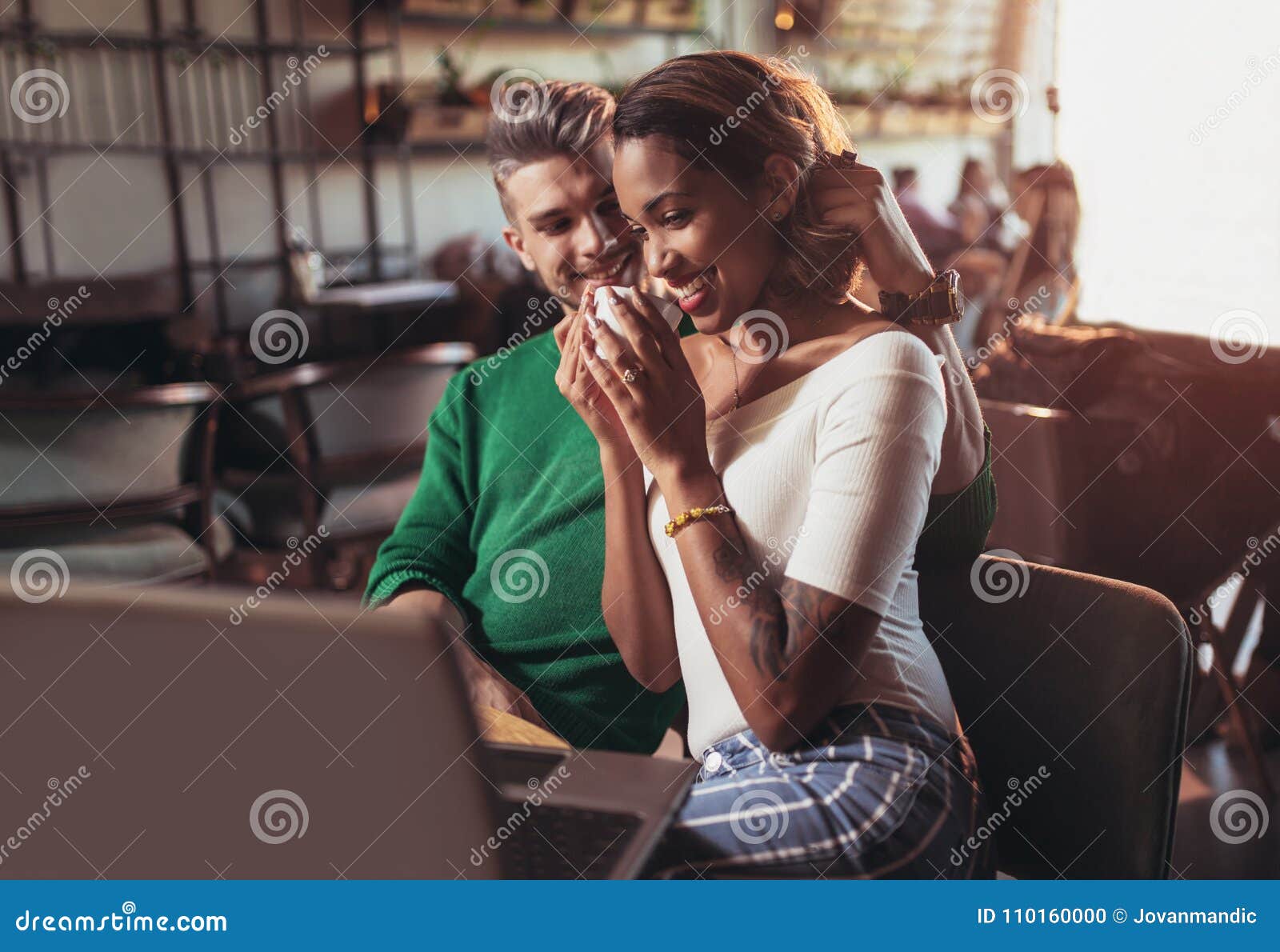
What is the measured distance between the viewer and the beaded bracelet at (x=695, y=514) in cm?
98

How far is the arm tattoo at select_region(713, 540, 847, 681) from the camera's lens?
0.89 meters

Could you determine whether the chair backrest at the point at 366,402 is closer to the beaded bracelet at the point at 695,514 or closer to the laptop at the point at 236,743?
the beaded bracelet at the point at 695,514

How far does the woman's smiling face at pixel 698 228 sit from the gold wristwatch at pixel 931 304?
124 mm

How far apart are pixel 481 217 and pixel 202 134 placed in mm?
1430

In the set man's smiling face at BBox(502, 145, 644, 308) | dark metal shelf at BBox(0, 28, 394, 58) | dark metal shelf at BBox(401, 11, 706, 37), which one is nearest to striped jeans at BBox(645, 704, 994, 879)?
man's smiling face at BBox(502, 145, 644, 308)

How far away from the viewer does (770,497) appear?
101 cm

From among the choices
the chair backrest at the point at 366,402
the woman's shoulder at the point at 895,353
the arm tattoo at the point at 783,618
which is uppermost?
the woman's shoulder at the point at 895,353

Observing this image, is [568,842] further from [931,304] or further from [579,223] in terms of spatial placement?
[579,223]

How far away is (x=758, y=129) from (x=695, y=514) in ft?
1.19

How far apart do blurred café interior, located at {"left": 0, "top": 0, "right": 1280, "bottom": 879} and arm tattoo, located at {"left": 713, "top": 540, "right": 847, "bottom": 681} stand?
0.25 meters

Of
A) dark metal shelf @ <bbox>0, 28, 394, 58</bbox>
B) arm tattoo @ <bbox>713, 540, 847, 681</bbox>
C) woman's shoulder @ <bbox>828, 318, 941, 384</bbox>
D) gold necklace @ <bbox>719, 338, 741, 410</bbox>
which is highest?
dark metal shelf @ <bbox>0, 28, 394, 58</bbox>

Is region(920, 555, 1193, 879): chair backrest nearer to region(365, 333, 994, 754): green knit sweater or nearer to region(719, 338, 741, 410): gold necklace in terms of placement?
region(719, 338, 741, 410): gold necklace

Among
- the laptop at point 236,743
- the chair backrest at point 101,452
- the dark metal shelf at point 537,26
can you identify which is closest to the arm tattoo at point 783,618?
the laptop at point 236,743

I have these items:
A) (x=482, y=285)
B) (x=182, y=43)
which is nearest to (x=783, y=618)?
(x=482, y=285)
